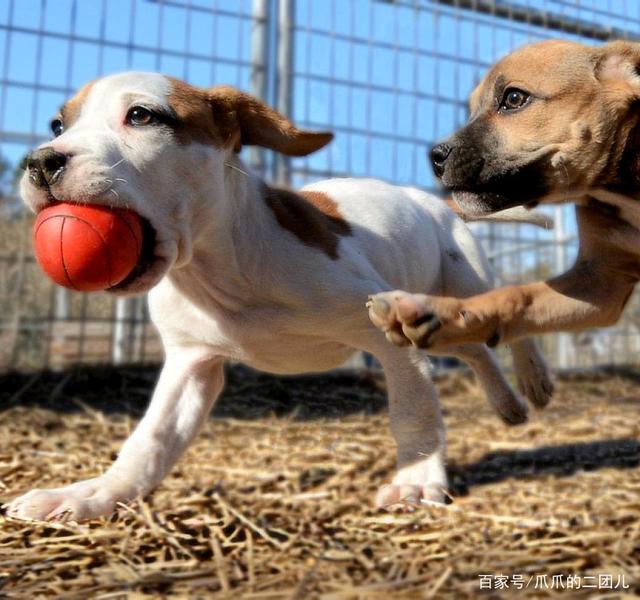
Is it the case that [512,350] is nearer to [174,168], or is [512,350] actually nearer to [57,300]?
[174,168]

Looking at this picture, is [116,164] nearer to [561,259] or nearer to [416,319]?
[416,319]

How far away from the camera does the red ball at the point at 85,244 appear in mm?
2289

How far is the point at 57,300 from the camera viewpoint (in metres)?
6.09

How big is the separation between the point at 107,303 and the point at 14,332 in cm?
67

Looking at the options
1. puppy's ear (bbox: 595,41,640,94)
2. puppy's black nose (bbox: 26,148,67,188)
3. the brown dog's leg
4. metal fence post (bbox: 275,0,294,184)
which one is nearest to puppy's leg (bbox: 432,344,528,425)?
the brown dog's leg

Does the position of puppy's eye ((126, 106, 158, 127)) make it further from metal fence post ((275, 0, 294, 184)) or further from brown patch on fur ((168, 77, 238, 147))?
metal fence post ((275, 0, 294, 184))

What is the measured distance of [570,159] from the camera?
9.11 ft

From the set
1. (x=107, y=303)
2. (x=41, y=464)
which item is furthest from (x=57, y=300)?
(x=41, y=464)

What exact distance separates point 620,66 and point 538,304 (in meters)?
0.92

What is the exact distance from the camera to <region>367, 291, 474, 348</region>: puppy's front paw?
7.39ft

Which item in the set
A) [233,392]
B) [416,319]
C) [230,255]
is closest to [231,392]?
[233,392]

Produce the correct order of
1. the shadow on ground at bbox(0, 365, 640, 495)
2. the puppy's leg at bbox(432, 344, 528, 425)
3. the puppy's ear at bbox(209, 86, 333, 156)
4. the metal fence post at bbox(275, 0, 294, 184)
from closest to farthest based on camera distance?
the puppy's ear at bbox(209, 86, 333, 156)
the puppy's leg at bbox(432, 344, 528, 425)
the shadow on ground at bbox(0, 365, 640, 495)
the metal fence post at bbox(275, 0, 294, 184)

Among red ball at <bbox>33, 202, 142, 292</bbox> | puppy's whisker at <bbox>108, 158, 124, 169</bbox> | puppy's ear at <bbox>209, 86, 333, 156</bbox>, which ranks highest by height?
puppy's ear at <bbox>209, 86, 333, 156</bbox>

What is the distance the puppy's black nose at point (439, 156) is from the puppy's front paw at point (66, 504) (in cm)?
147
